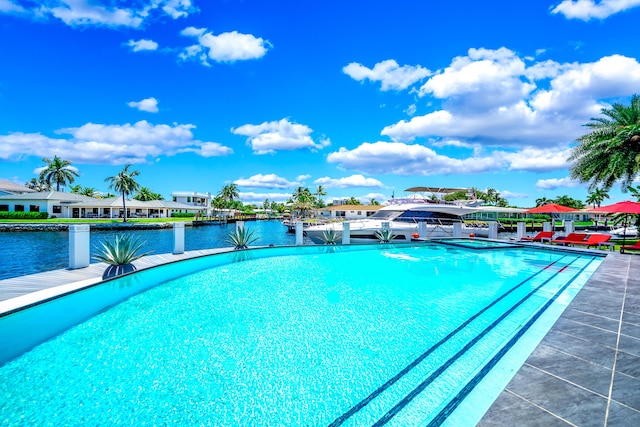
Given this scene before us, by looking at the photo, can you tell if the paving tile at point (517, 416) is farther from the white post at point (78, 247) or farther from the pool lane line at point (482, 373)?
the white post at point (78, 247)

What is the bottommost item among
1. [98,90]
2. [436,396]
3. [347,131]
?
[436,396]

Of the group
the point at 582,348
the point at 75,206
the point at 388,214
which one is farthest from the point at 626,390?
the point at 75,206

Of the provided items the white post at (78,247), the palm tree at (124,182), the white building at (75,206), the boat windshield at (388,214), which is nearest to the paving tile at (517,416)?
the white post at (78,247)

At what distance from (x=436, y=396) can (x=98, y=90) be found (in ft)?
98.5

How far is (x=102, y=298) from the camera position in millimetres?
5812

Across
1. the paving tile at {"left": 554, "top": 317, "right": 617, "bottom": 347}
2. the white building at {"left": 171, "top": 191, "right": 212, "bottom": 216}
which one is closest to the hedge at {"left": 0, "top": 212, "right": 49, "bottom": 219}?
the white building at {"left": 171, "top": 191, "right": 212, "bottom": 216}

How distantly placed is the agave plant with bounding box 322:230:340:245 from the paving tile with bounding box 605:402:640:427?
13914 millimetres

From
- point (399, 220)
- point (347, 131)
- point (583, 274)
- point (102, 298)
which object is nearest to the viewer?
point (102, 298)

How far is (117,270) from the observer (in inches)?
285

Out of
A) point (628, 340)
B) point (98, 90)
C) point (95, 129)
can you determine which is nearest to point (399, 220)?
point (628, 340)

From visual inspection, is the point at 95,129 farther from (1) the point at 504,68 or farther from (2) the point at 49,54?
(1) the point at 504,68

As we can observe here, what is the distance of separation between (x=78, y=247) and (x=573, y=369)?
956cm

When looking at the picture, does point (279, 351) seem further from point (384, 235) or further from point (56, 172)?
point (56, 172)

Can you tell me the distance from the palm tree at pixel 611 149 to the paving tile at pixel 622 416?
15.1 metres
